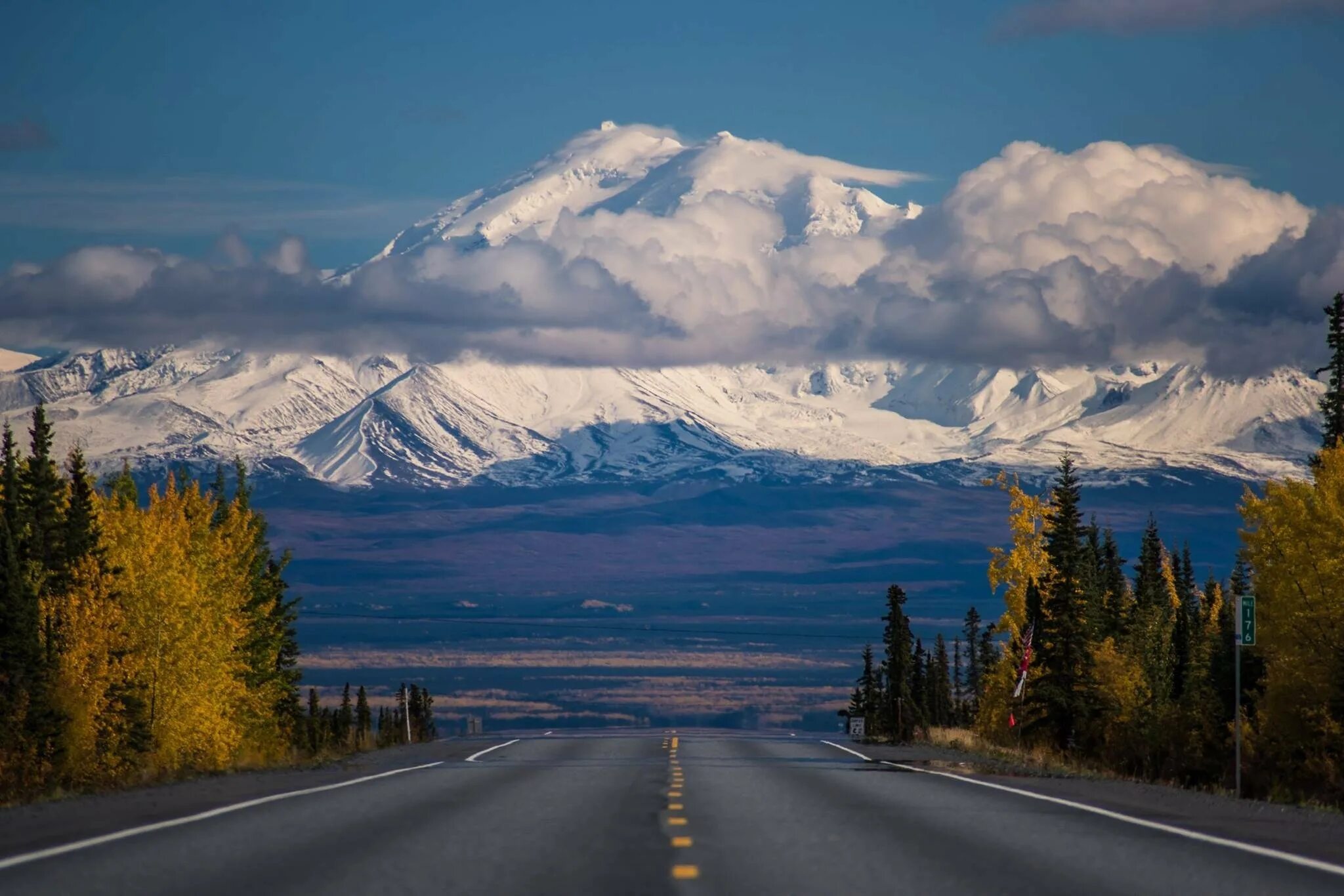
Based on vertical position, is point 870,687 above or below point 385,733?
below

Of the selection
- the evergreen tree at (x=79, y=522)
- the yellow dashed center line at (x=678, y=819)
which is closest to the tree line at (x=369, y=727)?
the evergreen tree at (x=79, y=522)

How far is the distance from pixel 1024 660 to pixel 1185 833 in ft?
157

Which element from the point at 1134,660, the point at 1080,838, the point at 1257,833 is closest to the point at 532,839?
the point at 1080,838

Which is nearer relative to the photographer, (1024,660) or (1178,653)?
(1024,660)

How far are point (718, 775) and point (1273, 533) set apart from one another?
29.0 metres

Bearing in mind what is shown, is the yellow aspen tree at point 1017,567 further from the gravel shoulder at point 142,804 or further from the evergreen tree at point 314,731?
the gravel shoulder at point 142,804

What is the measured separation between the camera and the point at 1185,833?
19453 mm

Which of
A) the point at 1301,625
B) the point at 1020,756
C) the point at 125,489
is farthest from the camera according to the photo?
the point at 125,489

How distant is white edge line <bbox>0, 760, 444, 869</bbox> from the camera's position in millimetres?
16422

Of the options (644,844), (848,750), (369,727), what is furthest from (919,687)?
(644,844)

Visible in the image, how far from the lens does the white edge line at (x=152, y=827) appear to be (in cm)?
1642

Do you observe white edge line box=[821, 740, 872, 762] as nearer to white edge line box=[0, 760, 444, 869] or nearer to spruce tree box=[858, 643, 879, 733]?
white edge line box=[0, 760, 444, 869]

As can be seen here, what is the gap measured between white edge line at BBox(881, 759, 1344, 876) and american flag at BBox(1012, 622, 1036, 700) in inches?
1430

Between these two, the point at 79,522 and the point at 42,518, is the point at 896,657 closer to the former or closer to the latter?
the point at 79,522
